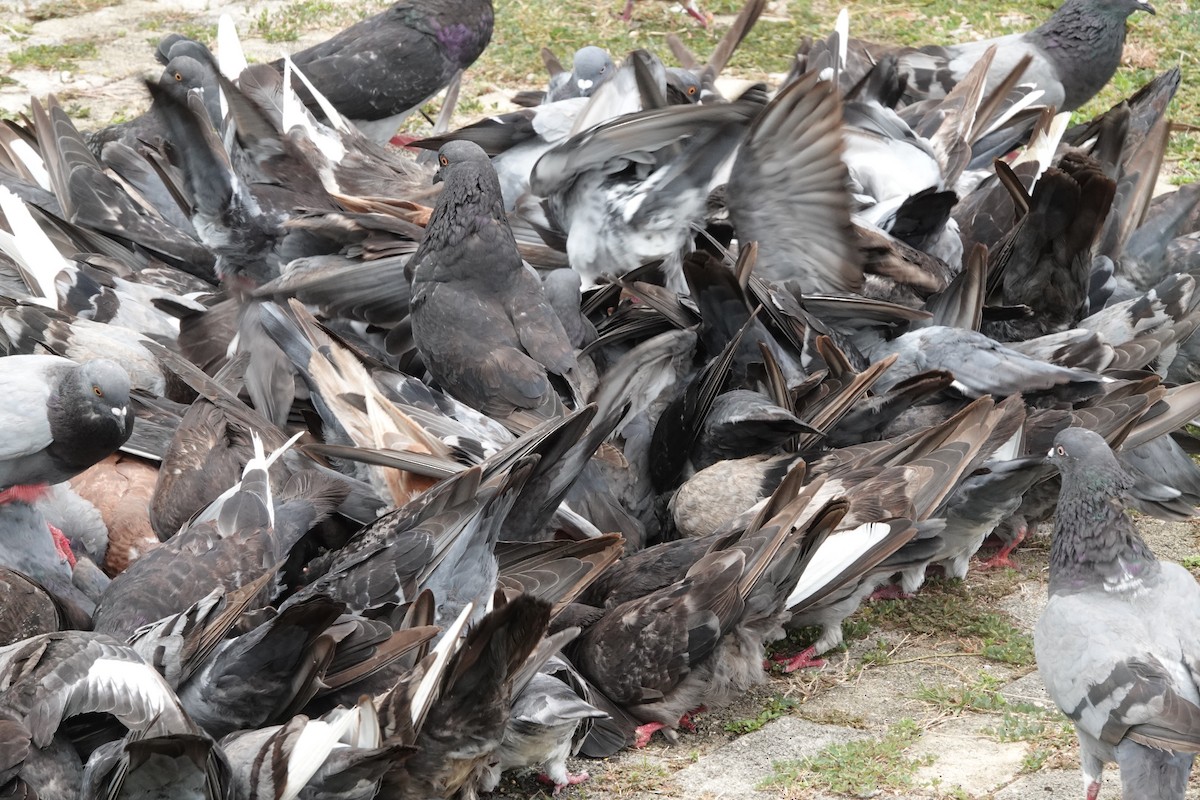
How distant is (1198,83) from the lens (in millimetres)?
9023

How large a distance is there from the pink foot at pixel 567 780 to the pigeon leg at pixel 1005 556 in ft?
6.19

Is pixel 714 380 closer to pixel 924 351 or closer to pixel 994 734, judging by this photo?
pixel 924 351

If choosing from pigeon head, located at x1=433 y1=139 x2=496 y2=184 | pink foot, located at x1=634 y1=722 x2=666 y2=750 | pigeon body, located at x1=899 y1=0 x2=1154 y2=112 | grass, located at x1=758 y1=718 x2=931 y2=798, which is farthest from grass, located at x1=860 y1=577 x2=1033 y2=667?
pigeon body, located at x1=899 y1=0 x2=1154 y2=112

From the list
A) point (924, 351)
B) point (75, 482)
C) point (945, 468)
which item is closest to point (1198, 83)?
A: point (924, 351)

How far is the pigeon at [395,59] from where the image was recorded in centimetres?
730

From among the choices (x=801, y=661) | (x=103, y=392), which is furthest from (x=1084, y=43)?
(x=103, y=392)

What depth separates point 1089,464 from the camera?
11.5 feet

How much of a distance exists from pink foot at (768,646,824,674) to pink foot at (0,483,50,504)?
2359mm

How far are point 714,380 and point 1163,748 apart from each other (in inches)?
80.2

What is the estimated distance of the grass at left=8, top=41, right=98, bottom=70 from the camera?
29.8 ft

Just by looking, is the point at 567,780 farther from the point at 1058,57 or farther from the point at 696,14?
the point at 696,14

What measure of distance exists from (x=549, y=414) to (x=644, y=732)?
1.20 m

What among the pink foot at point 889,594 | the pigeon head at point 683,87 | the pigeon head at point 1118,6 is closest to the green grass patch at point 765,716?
the pink foot at point 889,594

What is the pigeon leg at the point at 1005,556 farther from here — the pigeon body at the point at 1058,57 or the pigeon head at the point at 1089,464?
the pigeon body at the point at 1058,57
